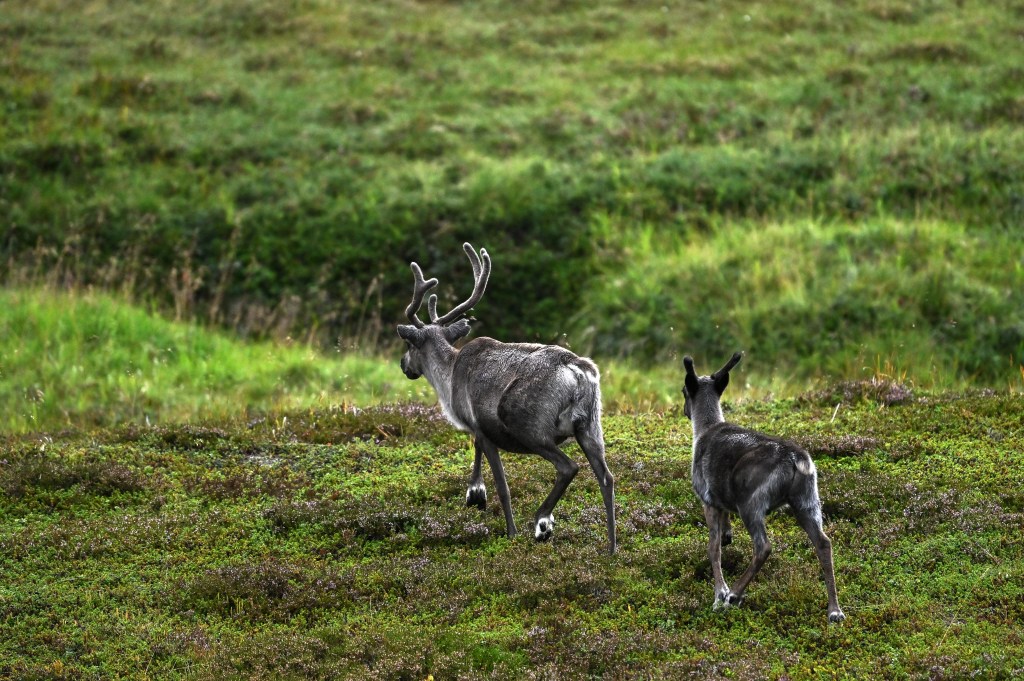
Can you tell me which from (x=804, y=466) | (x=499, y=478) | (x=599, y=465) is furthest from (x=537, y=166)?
(x=804, y=466)

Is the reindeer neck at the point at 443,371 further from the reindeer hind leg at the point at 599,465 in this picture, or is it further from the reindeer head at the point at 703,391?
the reindeer head at the point at 703,391

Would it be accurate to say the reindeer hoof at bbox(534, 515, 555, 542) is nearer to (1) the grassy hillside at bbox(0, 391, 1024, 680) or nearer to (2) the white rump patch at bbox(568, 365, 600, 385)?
(1) the grassy hillside at bbox(0, 391, 1024, 680)

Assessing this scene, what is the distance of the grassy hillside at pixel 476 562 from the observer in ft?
27.0

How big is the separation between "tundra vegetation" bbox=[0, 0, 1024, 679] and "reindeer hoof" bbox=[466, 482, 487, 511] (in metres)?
0.13

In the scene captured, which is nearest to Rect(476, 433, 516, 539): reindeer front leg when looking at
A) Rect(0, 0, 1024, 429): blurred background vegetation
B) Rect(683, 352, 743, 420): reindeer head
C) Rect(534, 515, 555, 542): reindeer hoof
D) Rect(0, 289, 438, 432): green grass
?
Rect(534, 515, 555, 542): reindeer hoof

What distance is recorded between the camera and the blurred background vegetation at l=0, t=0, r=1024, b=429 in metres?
17.6

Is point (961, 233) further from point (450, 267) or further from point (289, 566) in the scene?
point (289, 566)

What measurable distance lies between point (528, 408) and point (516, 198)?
42.7ft

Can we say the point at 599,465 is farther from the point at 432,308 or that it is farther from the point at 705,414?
the point at 432,308

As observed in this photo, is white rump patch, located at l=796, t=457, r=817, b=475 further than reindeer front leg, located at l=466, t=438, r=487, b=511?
No

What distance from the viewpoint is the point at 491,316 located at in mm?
20422

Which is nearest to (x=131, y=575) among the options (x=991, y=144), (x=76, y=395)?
(x=76, y=395)

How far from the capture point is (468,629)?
863cm

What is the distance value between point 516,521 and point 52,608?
424 centimetres
